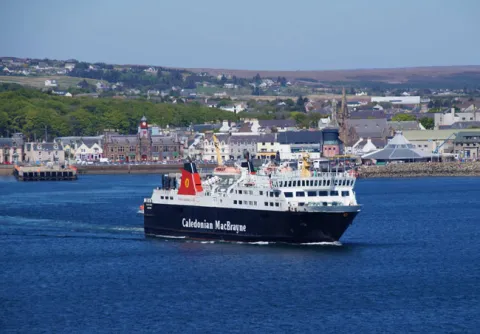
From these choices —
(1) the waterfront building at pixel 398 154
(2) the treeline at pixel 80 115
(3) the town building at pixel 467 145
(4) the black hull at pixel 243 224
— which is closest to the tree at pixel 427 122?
(3) the town building at pixel 467 145

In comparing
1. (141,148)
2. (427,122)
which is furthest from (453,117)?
(141,148)

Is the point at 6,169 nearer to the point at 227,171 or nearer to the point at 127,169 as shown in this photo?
the point at 127,169

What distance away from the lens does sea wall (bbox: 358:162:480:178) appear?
109m

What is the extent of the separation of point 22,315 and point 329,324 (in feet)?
31.7

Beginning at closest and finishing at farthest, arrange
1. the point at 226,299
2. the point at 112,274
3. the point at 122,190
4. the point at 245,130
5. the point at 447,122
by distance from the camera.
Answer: the point at 226,299, the point at 112,274, the point at 122,190, the point at 245,130, the point at 447,122

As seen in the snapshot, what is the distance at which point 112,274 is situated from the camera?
147 feet

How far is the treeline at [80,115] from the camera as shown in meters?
152

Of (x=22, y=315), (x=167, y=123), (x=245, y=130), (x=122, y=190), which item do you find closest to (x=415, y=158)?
(x=245, y=130)

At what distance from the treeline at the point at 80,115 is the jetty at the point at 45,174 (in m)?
37.1

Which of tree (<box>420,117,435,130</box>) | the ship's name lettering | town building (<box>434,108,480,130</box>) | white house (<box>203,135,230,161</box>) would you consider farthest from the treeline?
the ship's name lettering

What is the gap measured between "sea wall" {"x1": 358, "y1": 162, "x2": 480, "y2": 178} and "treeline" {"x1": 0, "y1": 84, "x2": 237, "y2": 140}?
5498 cm

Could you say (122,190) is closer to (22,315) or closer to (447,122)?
(22,315)

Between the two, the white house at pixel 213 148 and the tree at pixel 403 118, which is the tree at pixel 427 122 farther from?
the white house at pixel 213 148

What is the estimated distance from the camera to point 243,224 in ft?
167
